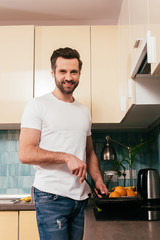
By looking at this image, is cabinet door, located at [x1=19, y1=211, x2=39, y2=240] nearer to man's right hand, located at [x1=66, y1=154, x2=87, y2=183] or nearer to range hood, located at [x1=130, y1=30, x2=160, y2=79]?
man's right hand, located at [x1=66, y1=154, x2=87, y2=183]

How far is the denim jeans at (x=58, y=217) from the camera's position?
1.40 meters

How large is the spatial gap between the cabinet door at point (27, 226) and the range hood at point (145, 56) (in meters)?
1.21

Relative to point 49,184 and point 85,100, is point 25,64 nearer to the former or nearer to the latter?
point 85,100

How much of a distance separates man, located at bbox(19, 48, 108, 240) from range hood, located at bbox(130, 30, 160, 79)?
0.40m

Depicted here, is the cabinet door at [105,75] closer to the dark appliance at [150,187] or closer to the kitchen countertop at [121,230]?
the dark appliance at [150,187]

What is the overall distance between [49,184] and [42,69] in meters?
1.16

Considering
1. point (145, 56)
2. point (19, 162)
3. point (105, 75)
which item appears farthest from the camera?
point (19, 162)

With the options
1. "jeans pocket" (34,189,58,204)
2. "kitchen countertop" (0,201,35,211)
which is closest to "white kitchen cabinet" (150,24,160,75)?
"jeans pocket" (34,189,58,204)

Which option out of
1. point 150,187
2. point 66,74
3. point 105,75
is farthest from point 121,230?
point 105,75

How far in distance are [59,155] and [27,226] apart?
0.91 meters

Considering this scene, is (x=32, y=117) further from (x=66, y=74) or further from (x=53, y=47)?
(x=53, y=47)

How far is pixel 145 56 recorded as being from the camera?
1.28 meters

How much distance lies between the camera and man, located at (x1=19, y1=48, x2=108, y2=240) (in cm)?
142

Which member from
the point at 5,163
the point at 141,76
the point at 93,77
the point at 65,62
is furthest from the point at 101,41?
the point at 5,163
